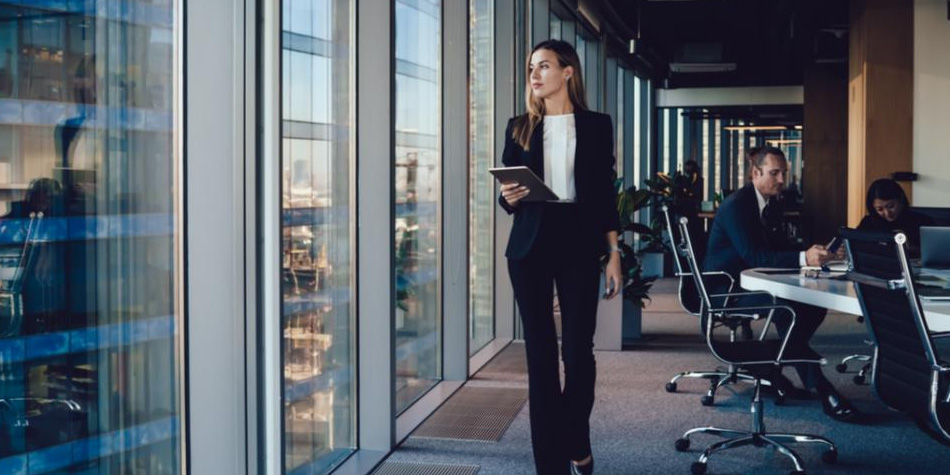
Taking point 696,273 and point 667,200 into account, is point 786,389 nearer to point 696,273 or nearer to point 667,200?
point 696,273

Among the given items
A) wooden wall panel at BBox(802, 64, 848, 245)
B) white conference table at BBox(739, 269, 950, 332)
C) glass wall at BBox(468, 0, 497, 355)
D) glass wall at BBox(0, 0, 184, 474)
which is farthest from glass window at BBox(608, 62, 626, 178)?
glass wall at BBox(0, 0, 184, 474)

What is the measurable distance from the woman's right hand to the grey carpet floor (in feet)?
3.88

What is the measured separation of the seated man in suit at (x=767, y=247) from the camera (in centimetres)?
462

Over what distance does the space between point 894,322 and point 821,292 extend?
0.53m

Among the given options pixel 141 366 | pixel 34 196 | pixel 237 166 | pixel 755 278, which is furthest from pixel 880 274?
pixel 34 196

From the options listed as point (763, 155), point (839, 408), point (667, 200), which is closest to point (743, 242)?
point (763, 155)

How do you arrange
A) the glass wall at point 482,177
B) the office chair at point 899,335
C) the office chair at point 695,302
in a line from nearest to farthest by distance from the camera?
the office chair at point 899,335 < the office chair at point 695,302 < the glass wall at point 482,177

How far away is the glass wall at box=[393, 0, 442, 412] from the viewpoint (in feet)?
16.2

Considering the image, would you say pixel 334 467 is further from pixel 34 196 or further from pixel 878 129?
pixel 878 129

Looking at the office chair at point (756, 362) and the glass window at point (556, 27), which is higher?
the glass window at point (556, 27)

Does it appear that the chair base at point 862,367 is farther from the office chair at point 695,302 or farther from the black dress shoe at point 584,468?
the black dress shoe at point 584,468

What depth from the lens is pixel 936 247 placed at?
4.23 metres

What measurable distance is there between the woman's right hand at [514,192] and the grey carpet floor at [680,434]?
3.88 feet

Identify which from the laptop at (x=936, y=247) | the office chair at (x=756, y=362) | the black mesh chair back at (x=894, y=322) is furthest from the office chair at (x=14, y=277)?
the laptop at (x=936, y=247)
